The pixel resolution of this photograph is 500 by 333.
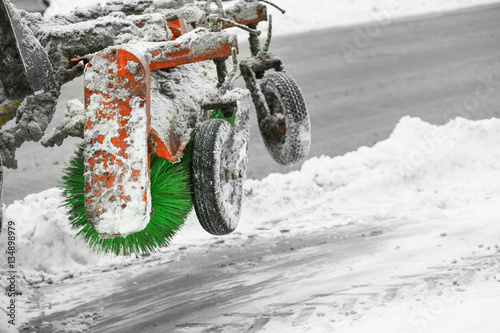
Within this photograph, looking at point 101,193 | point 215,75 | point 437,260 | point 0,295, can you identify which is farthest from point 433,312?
point 0,295

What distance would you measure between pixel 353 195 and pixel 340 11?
7.35 meters

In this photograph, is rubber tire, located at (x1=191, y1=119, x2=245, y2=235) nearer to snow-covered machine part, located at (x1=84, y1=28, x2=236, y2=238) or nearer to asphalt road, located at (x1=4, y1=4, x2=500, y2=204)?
snow-covered machine part, located at (x1=84, y1=28, x2=236, y2=238)

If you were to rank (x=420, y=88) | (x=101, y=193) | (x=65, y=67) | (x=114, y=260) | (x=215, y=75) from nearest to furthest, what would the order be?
(x=101, y=193)
(x=65, y=67)
(x=215, y=75)
(x=114, y=260)
(x=420, y=88)

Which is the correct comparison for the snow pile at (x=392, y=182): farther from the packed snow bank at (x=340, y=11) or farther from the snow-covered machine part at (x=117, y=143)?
the packed snow bank at (x=340, y=11)

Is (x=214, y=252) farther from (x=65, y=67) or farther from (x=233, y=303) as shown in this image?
(x=65, y=67)

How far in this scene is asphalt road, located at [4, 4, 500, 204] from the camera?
705cm

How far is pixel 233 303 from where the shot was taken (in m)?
4.20

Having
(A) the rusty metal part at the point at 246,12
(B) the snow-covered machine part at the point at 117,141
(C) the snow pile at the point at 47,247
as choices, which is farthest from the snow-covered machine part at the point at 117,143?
(A) the rusty metal part at the point at 246,12

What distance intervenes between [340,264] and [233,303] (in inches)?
34.0

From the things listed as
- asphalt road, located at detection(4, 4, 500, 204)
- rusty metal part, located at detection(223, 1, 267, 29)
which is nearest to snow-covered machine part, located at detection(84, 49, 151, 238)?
rusty metal part, located at detection(223, 1, 267, 29)

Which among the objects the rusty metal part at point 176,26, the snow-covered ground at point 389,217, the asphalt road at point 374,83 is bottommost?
the snow-covered ground at point 389,217

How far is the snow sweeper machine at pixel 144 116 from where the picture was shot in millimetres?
3113

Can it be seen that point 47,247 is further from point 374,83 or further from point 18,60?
point 374,83

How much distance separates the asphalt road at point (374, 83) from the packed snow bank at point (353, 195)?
2.51 ft
